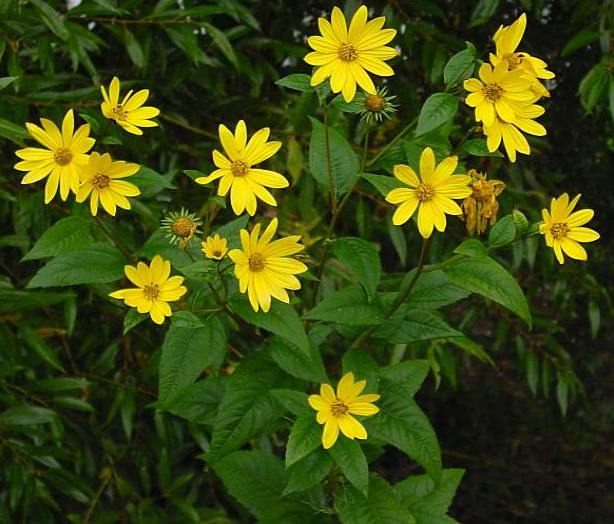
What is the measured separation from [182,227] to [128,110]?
17cm

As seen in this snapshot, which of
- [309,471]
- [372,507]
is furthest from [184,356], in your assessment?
[372,507]

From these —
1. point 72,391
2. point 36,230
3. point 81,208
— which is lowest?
point 72,391

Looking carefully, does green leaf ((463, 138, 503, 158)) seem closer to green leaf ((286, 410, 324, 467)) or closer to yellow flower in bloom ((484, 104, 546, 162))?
yellow flower in bloom ((484, 104, 546, 162))

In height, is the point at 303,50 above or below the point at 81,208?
above

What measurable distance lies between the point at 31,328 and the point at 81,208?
2.11 feet

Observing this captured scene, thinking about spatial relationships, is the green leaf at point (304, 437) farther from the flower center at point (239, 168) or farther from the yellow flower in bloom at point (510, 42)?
the yellow flower in bloom at point (510, 42)

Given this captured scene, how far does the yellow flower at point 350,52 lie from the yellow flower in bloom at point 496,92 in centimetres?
10

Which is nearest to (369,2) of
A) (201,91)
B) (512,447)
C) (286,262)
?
(201,91)

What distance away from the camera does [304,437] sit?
96cm

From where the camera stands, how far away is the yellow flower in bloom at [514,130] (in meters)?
0.89

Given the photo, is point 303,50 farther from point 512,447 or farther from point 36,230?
point 512,447

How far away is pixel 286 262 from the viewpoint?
908 millimetres

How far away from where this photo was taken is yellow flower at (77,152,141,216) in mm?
918

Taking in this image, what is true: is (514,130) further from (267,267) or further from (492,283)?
(267,267)
